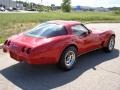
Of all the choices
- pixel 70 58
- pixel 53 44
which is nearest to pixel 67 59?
pixel 70 58

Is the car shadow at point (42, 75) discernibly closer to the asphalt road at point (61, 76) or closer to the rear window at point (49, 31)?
the asphalt road at point (61, 76)

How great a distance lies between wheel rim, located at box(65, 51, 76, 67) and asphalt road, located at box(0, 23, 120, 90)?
0.72 feet

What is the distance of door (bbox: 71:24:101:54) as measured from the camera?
682 cm

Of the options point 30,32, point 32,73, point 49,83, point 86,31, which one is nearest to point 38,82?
point 49,83

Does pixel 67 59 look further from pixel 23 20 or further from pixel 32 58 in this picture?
pixel 23 20

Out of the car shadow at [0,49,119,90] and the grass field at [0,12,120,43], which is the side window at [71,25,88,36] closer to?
the car shadow at [0,49,119,90]

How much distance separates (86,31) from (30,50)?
238 centimetres

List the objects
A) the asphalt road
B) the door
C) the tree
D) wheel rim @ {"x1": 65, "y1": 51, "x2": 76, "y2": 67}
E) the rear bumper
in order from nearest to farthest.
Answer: the asphalt road, the rear bumper, wheel rim @ {"x1": 65, "y1": 51, "x2": 76, "y2": 67}, the door, the tree

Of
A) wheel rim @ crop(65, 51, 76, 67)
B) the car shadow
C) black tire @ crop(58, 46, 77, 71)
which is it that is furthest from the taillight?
wheel rim @ crop(65, 51, 76, 67)

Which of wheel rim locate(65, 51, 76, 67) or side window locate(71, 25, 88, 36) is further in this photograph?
side window locate(71, 25, 88, 36)

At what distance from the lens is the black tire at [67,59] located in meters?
6.14

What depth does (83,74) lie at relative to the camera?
20.2 feet

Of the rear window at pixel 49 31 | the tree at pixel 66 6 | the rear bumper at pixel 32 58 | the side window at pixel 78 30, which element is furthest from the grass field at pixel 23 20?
the tree at pixel 66 6

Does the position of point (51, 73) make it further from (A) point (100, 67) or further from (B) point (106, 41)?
(B) point (106, 41)
